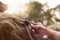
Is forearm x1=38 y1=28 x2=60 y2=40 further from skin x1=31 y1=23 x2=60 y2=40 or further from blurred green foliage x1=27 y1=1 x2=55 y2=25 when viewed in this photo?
blurred green foliage x1=27 y1=1 x2=55 y2=25

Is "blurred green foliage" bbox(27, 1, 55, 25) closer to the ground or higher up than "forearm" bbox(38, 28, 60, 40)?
higher up

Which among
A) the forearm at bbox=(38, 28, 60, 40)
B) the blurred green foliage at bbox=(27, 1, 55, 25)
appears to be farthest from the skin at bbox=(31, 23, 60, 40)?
the blurred green foliage at bbox=(27, 1, 55, 25)

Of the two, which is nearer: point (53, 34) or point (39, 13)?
point (53, 34)

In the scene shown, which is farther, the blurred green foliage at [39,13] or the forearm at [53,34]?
the blurred green foliage at [39,13]

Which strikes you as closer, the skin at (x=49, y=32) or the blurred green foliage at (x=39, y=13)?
the skin at (x=49, y=32)

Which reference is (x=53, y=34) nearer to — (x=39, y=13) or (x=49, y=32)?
(x=49, y=32)

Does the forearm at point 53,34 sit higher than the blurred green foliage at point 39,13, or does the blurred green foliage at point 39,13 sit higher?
the blurred green foliage at point 39,13

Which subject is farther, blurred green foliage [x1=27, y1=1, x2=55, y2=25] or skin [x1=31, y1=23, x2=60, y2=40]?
blurred green foliage [x1=27, y1=1, x2=55, y2=25]

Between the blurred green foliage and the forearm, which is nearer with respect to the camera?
the forearm

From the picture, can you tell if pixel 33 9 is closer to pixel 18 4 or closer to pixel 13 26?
pixel 18 4

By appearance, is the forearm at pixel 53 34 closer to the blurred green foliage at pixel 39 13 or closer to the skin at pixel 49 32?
the skin at pixel 49 32


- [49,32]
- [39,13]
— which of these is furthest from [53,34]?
[39,13]

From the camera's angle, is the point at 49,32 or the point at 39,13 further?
the point at 39,13

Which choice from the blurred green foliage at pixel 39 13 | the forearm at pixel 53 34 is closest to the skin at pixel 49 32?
the forearm at pixel 53 34
